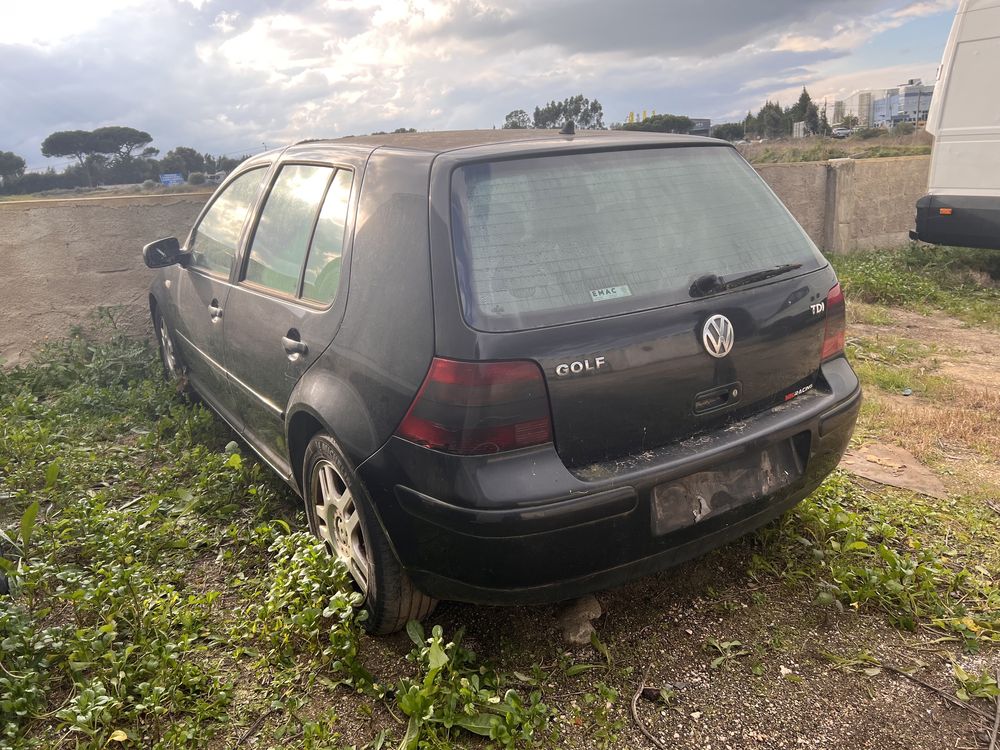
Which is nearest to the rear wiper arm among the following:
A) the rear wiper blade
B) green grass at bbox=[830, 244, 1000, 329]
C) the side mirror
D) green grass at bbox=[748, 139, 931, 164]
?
the rear wiper blade

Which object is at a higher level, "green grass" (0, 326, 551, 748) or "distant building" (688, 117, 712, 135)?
"distant building" (688, 117, 712, 135)

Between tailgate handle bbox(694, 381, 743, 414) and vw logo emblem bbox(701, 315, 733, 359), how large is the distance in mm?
114

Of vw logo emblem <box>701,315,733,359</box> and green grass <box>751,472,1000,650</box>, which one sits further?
green grass <box>751,472,1000,650</box>

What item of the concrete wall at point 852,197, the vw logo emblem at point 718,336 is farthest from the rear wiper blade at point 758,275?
the concrete wall at point 852,197

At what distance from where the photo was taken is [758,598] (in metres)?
2.87

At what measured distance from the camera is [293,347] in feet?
9.49

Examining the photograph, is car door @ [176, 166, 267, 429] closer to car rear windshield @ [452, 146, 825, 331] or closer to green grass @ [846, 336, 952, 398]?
car rear windshield @ [452, 146, 825, 331]

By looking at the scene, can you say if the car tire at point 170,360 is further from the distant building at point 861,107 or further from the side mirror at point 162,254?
the distant building at point 861,107

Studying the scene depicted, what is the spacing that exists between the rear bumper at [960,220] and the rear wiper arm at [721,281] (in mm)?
6324

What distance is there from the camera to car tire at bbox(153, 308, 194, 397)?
4.97m

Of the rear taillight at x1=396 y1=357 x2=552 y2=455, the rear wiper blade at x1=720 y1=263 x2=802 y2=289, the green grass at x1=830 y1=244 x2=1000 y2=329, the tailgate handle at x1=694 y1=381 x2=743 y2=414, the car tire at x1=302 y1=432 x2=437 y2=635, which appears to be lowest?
the green grass at x1=830 y1=244 x2=1000 y2=329

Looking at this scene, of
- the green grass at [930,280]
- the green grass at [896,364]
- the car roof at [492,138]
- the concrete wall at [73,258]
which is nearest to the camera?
the car roof at [492,138]

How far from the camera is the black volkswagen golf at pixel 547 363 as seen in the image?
2.16 metres

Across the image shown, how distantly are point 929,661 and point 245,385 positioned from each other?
9.74 feet
